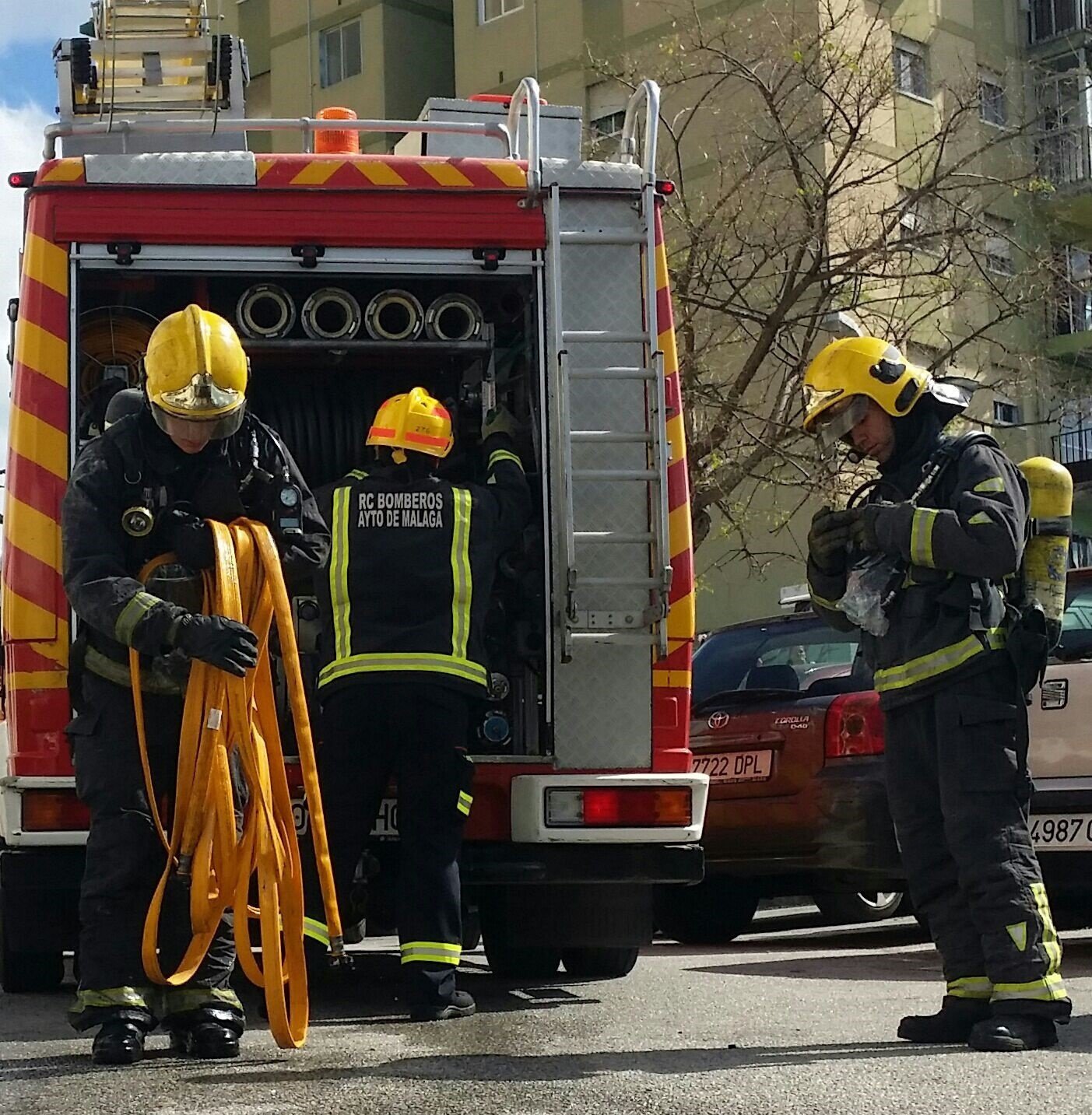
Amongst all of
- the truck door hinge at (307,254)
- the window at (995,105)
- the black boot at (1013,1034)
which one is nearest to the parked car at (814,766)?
the black boot at (1013,1034)

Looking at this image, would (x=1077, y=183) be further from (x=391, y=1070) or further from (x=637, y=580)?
(x=391, y=1070)

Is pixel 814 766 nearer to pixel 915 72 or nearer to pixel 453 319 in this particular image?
pixel 453 319

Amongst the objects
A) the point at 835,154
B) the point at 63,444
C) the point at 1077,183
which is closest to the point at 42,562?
the point at 63,444

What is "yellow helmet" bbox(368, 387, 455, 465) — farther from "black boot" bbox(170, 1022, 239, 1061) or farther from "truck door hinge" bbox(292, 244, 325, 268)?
"black boot" bbox(170, 1022, 239, 1061)

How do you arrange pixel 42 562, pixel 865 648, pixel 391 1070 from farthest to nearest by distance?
pixel 42 562, pixel 865 648, pixel 391 1070

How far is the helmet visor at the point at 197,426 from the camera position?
18.0 feet

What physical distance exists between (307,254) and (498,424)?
2.83 feet

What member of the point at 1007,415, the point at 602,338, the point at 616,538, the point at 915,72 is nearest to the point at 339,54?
A: the point at 915,72

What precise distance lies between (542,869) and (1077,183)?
2386 centimetres

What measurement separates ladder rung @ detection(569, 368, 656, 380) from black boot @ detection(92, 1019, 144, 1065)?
2.46m

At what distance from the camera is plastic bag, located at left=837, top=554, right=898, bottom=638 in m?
5.61

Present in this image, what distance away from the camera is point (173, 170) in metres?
6.52

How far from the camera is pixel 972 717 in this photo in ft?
17.7

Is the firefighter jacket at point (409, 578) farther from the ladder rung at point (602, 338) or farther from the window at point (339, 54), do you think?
the window at point (339, 54)
